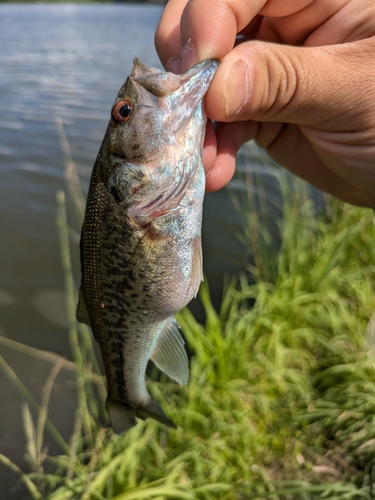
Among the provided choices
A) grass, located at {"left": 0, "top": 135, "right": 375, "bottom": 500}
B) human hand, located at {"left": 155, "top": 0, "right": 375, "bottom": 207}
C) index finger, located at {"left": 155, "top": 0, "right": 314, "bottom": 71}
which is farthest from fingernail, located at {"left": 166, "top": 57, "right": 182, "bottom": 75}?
grass, located at {"left": 0, "top": 135, "right": 375, "bottom": 500}

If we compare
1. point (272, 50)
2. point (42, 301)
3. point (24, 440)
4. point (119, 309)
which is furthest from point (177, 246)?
point (42, 301)

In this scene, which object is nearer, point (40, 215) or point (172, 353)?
point (172, 353)

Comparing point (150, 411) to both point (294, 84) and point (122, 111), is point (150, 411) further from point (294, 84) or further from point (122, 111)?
point (294, 84)

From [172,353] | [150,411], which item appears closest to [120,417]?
[150,411]

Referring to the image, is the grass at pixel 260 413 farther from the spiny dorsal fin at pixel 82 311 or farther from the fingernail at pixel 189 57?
the fingernail at pixel 189 57

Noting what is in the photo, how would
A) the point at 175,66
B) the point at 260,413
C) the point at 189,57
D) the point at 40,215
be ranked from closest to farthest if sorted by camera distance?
1. the point at 189,57
2. the point at 175,66
3. the point at 260,413
4. the point at 40,215

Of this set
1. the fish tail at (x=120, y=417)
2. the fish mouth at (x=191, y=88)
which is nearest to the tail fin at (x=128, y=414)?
the fish tail at (x=120, y=417)
